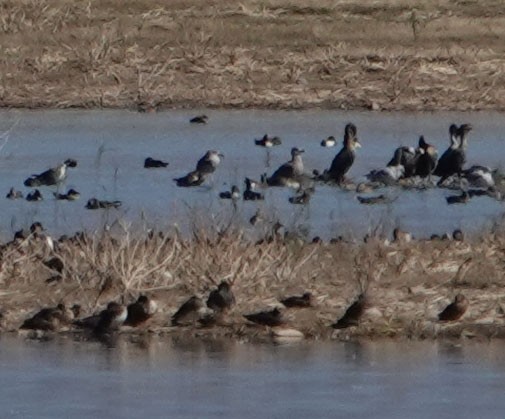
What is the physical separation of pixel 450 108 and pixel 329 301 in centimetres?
1624

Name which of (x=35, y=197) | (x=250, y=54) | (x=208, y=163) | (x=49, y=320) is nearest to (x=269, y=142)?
(x=208, y=163)

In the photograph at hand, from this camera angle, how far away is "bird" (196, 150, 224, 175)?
813 inches

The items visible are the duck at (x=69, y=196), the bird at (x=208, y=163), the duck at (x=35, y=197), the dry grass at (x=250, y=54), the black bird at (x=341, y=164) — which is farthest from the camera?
the dry grass at (x=250, y=54)

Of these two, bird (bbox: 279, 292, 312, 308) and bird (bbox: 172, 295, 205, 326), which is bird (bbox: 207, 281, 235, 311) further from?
→ bird (bbox: 279, 292, 312, 308)

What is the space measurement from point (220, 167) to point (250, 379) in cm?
1135

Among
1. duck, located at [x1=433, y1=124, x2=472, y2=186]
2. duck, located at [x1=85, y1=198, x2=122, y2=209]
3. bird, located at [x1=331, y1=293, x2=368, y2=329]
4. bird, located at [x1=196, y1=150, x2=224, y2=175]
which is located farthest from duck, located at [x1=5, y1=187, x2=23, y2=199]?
bird, located at [x1=331, y1=293, x2=368, y2=329]

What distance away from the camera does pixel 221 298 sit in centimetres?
1201

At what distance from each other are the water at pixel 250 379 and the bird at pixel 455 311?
425 mm

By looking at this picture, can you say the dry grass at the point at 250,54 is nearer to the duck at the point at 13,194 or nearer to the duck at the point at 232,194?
the duck at the point at 232,194

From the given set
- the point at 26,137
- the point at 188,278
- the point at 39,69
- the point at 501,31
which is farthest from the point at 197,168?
the point at 501,31

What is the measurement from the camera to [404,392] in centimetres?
1011

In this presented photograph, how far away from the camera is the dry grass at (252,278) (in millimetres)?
12242

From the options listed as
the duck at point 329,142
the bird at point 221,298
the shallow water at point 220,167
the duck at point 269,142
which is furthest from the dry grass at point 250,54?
the bird at point 221,298

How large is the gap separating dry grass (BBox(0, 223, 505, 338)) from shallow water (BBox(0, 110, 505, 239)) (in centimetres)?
71
